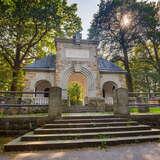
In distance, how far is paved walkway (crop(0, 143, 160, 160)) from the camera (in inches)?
194

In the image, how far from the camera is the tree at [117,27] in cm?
2388

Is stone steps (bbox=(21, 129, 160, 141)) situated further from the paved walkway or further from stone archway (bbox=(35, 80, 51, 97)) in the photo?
stone archway (bbox=(35, 80, 51, 97))

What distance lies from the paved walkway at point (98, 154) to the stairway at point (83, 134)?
0.33m

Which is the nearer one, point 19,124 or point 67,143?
point 67,143

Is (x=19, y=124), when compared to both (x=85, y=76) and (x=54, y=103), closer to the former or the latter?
(x=54, y=103)

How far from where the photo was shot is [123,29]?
2431 cm

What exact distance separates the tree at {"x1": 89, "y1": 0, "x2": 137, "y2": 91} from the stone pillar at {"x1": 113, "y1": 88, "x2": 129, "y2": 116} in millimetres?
13634

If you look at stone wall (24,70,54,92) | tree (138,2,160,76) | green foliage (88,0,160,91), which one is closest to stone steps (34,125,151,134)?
stone wall (24,70,54,92)

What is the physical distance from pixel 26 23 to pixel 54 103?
11286mm

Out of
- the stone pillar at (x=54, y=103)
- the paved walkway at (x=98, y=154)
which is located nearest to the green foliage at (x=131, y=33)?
the stone pillar at (x=54, y=103)

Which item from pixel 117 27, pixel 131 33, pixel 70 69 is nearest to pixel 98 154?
pixel 70 69

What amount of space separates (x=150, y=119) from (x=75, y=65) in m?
10.1

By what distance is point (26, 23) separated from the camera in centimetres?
1733

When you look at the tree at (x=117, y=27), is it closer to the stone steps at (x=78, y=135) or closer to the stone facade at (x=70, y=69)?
the stone facade at (x=70, y=69)
